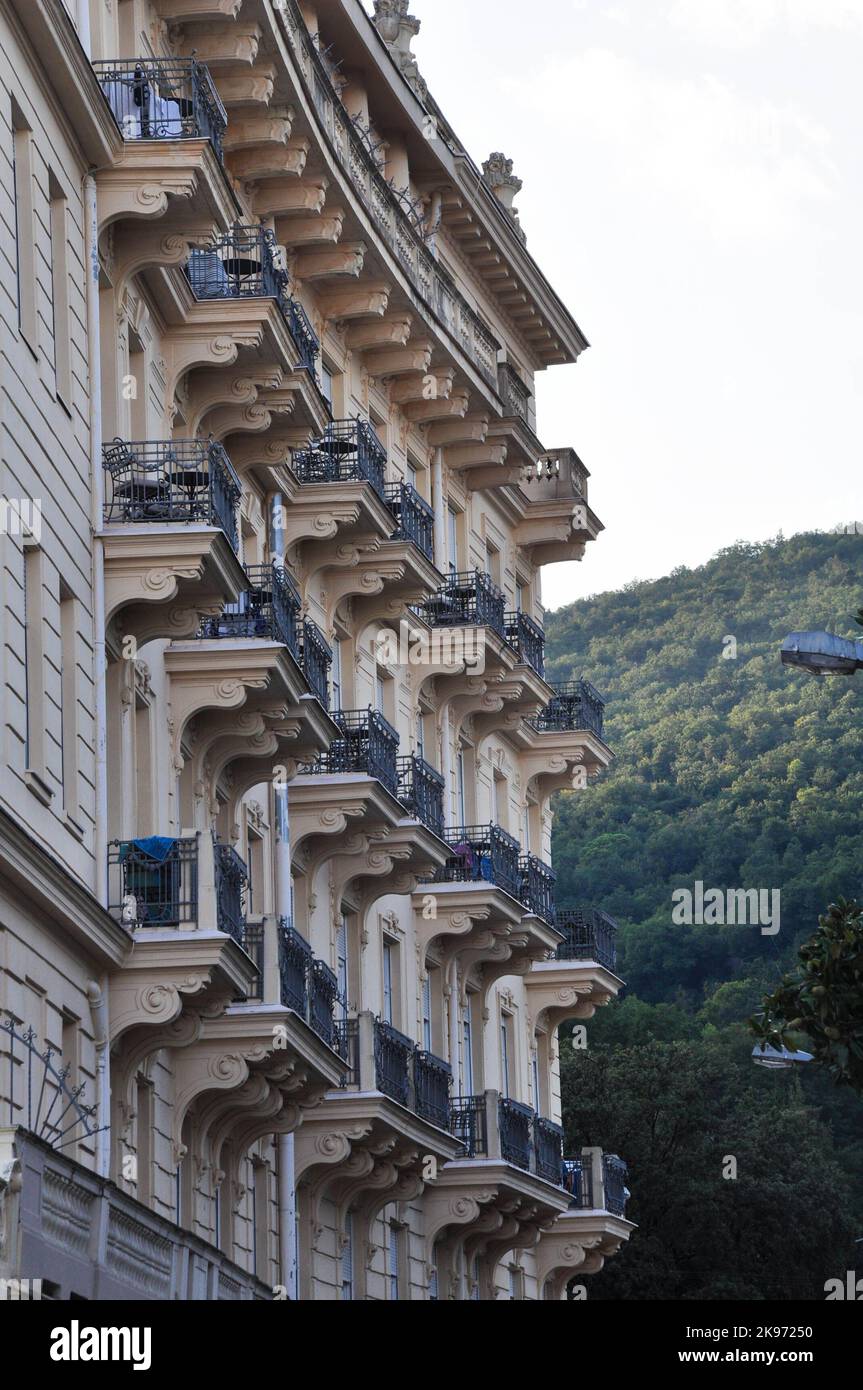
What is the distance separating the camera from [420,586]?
1602 inches

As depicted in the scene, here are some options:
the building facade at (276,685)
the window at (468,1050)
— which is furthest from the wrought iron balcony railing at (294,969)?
the window at (468,1050)

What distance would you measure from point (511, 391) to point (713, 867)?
197 ft

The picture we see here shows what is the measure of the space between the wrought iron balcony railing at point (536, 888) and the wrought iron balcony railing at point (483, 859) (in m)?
0.22

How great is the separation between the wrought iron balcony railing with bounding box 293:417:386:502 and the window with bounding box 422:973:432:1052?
8762mm

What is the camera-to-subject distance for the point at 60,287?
2675 centimetres

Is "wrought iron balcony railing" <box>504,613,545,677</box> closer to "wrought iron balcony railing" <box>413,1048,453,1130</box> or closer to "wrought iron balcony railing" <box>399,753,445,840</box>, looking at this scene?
"wrought iron balcony railing" <box>399,753,445,840</box>

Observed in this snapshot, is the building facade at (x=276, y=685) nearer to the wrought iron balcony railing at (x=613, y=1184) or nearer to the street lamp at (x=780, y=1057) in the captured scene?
the wrought iron balcony railing at (x=613, y=1184)

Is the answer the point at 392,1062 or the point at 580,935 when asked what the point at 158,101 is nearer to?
the point at 392,1062

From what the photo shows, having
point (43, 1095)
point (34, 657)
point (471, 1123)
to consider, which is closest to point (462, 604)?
point (471, 1123)

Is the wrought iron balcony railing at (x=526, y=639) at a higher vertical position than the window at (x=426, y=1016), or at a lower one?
higher

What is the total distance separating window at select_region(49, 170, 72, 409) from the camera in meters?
26.6

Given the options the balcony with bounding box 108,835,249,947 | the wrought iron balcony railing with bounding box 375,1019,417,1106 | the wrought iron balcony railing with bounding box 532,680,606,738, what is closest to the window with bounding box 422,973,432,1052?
the wrought iron balcony railing with bounding box 375,1019,417,1106

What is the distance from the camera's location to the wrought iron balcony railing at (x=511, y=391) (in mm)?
48031
